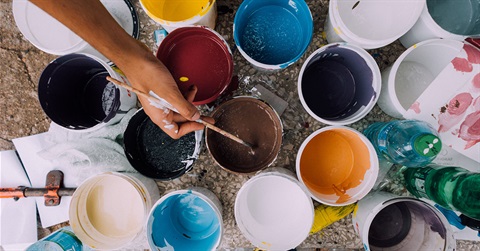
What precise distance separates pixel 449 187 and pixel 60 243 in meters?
1.44

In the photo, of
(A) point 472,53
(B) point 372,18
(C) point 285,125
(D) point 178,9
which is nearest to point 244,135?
(C) point 285,125

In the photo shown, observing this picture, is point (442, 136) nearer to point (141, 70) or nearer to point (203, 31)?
point (203, 31)

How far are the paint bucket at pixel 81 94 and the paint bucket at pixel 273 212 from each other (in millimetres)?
592

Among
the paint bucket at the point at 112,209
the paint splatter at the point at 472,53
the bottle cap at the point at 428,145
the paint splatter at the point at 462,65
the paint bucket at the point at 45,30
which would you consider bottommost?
the paint bucket at the point at 112,209

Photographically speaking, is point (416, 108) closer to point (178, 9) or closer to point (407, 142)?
point (407, 142)

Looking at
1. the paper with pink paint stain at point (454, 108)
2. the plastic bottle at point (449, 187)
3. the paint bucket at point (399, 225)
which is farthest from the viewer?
the paper with pink paint stain at point (454, 108)

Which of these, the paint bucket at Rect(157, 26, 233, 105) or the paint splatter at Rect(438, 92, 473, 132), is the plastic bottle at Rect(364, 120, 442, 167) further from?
the paint bucket at Rect(157, 26, 233, 105)

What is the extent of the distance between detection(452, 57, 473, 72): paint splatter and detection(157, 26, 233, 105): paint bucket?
0.89 m

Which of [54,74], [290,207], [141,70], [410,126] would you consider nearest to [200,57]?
[141,70]

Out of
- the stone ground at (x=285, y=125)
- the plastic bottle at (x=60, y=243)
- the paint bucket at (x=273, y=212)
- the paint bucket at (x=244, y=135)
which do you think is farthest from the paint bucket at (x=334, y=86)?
the plastic bottle at (x=60, y=243)

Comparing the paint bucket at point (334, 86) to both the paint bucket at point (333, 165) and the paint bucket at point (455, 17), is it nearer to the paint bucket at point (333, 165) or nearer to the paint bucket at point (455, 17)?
the paint bucket at point (333, 165)

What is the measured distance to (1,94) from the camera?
141 centimetres

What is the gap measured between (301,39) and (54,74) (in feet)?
3.17

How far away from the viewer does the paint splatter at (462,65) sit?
4.03 ft
